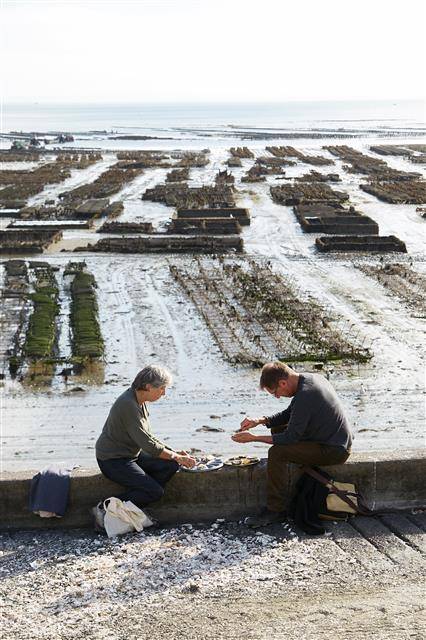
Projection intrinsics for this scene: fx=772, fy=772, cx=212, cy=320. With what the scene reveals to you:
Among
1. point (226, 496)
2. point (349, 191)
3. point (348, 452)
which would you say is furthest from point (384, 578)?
point (349, 191)

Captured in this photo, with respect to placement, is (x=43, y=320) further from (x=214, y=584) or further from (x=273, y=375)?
(x=214, y=584)

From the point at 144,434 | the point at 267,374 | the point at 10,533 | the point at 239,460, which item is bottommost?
the point at 10,533

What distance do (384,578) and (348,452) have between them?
41.8 inches

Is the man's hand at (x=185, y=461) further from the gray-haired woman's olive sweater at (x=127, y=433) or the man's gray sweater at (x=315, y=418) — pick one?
the man's gray sweater at (x=315, y=418)

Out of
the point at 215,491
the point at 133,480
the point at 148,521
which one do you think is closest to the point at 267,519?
the point at 215,491

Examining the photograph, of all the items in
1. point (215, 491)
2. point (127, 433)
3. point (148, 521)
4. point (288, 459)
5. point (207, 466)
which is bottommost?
point (148, 521)

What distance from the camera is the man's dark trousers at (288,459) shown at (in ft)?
19.6

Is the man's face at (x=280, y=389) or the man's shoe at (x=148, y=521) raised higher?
the man's face at (x=280, y=389)

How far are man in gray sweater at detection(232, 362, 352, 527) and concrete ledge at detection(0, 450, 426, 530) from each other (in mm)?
299

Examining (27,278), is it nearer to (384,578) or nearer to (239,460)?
(239,460)

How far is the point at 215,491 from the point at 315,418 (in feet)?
3.82

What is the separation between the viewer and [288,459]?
19.7 ft

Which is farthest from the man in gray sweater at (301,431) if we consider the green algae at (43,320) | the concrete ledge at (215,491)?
the green algae at (43,320)

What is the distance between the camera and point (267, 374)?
5738mm
